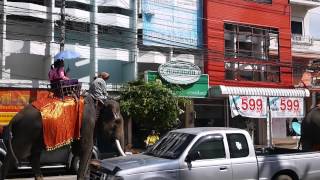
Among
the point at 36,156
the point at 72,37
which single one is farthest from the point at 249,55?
the point at 36,156

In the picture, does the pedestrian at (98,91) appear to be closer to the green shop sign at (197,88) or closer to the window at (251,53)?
the green shop sign at (197,88)

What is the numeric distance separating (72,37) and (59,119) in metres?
18.1

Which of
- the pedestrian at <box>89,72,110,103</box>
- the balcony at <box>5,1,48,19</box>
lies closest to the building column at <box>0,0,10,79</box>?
the balcony at <box>5,1,48,19</box>

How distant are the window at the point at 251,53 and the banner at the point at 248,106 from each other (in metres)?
2.40

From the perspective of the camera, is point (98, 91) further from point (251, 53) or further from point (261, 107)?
point (251, 53)

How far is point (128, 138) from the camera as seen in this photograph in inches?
1046

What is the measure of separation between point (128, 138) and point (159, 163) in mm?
17292

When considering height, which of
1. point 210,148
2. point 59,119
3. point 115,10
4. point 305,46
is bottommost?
point 210,148

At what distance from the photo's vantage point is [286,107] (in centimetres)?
3142

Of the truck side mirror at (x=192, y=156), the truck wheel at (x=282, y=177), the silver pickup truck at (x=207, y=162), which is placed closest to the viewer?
the silver pickup truck at (x=207, y=162)

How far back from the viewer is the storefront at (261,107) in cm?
2944

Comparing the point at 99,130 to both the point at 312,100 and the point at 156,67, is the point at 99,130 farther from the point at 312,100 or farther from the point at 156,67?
the point at 312,100

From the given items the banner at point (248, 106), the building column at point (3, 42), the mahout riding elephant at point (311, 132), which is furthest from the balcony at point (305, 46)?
the mahout riding elephant at point (311, 132)

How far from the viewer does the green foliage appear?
24.8 m
